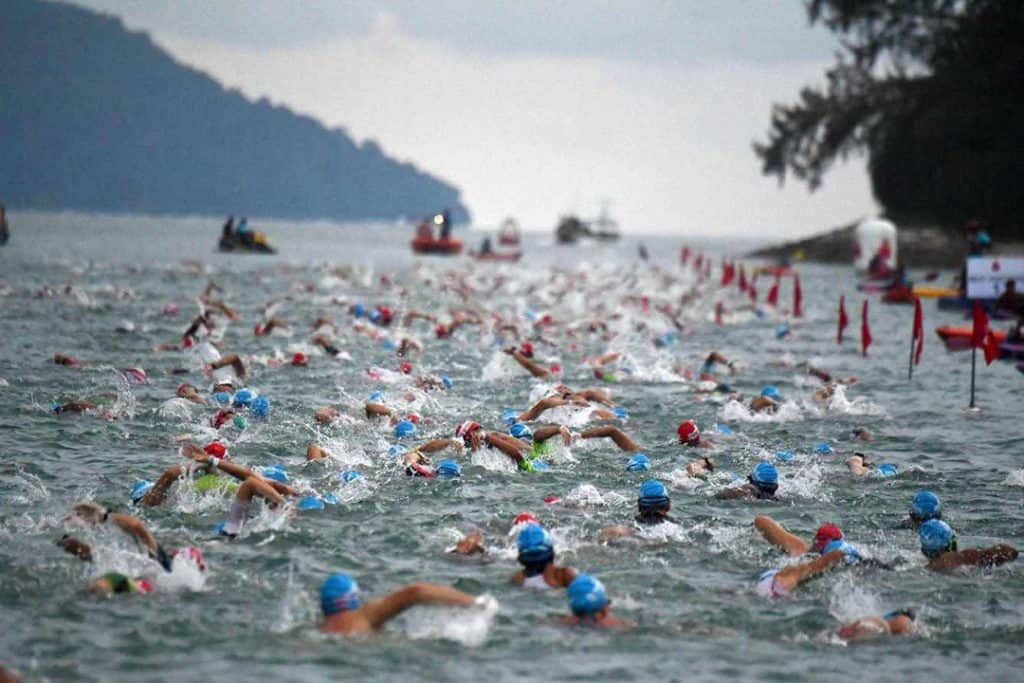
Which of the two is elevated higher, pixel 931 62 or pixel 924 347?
pixel 931 62

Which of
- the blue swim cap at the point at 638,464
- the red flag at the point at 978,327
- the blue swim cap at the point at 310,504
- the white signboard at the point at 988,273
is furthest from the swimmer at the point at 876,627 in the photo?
the white signboard at the point at 988,273

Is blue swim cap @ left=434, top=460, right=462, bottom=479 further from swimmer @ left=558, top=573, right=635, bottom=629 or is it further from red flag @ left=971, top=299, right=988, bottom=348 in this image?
red flag @ left=971, top=299, right=988, bottom=348

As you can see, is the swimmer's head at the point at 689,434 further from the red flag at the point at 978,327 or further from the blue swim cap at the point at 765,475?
the red flag at the point at 978,327

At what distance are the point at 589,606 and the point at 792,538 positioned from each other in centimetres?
300

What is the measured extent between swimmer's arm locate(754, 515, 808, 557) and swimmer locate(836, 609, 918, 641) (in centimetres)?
173

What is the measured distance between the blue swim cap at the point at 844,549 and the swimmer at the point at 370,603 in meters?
3.59

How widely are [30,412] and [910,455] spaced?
38.8 feet

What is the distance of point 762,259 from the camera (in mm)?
95125

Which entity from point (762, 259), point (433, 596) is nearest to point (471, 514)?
point (433, 596)

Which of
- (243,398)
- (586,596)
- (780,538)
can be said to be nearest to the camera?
(586,596)

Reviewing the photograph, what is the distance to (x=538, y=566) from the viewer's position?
36.5 ft

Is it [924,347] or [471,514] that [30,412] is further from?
[924,347]

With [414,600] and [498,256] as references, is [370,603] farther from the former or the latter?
[498,256]

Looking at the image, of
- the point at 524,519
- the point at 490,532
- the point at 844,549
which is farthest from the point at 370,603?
the point at 844,549
